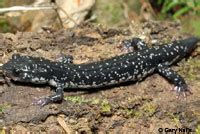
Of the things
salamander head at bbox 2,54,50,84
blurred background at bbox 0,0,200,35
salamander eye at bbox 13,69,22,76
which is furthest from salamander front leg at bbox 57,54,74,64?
blurred background at bbox 0,0,200,35

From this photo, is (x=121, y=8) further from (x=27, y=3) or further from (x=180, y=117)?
(x=180, y=117)

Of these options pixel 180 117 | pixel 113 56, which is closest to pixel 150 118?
pixel 180 117

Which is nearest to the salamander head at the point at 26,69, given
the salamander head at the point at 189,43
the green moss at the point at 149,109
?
the green moss at the point at 149,109

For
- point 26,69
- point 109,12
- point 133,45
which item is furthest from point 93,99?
point 109,12

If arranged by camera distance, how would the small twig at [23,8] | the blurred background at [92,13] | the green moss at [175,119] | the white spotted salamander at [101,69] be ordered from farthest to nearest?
the blurred background at [92,13]
the small twig at [23,8]
the green moss at [175,119]
the white spotted salamander at [101,69]

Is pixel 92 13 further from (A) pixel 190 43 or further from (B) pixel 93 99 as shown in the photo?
(B) pixel 93 99

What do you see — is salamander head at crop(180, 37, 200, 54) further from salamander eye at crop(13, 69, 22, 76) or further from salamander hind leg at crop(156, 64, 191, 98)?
salamander eye at crop(13, 69, 22, 76)

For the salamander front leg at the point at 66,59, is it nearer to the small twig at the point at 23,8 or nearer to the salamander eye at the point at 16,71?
the salamander eye at the point at 16,71
